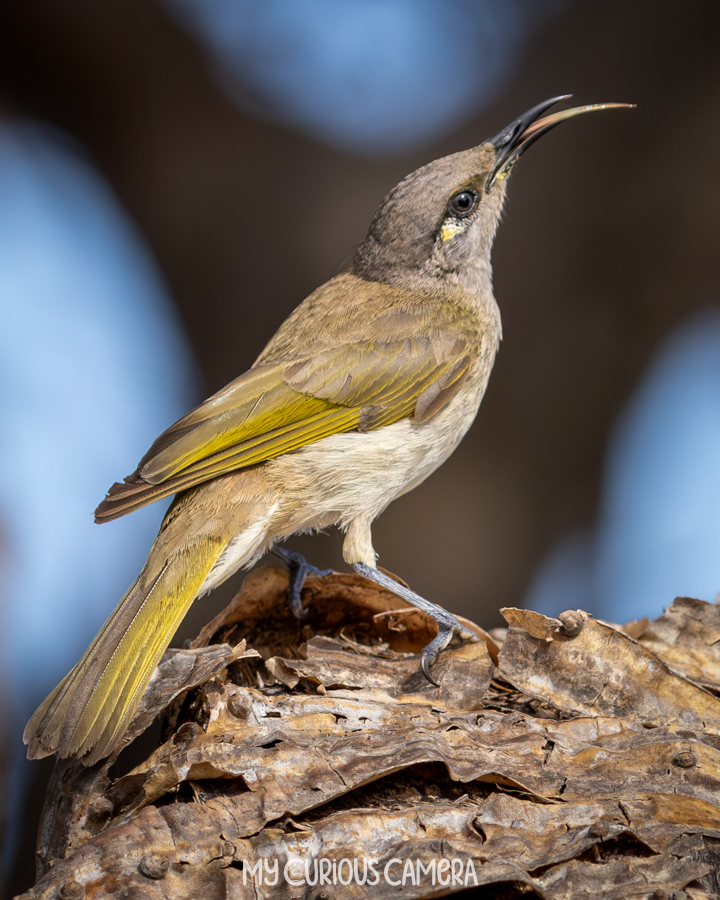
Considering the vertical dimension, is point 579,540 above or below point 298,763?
below

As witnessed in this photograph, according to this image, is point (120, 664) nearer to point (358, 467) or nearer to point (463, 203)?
point (358, 467)

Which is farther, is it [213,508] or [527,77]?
[527,77]

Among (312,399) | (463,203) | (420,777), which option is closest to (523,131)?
(463,203)

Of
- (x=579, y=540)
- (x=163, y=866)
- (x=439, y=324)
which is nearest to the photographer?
(x=163, y=866)

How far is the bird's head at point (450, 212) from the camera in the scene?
11.2 feet

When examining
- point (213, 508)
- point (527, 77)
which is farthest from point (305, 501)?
point (527, 77)

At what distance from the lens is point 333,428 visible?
3047 millimetres

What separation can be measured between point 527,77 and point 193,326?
2.14 meters

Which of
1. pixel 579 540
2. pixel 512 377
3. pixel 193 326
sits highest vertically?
pixel 193 326

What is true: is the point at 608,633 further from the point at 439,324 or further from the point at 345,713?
the point at 439,324

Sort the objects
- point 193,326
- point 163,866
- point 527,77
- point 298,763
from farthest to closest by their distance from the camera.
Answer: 1. point 193,326
2. point 527,77
3. point 298,763
4. point 163,866

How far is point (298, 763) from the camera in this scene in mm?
2041

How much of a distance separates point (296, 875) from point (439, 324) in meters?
2.25

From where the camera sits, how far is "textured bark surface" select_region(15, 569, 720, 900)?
178cm
